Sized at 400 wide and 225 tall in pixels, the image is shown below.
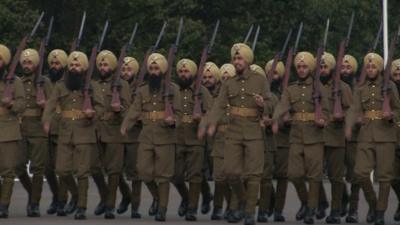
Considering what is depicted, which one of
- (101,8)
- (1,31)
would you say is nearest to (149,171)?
(1,31)

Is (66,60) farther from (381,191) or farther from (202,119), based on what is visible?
(381,191)

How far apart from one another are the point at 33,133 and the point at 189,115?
193cm

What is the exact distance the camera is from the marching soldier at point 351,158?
2459cm

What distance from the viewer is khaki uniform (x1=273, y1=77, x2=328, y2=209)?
23891mm

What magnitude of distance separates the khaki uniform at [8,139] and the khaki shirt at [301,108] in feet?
10.0

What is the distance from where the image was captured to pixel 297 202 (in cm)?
2936

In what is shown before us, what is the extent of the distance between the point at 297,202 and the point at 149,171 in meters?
5.44

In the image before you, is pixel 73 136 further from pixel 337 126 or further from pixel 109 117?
pixel 337 126

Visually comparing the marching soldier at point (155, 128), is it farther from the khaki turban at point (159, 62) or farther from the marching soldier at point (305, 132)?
the marching soldier at point (305, 132)

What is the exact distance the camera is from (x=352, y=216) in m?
24.5

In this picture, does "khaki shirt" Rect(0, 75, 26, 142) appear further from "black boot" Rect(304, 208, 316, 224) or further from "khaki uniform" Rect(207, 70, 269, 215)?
"black boot" Rect(304, 208, 316, 224)

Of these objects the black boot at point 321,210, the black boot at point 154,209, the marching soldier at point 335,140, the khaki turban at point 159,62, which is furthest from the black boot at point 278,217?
the khaki turban at point 159,62

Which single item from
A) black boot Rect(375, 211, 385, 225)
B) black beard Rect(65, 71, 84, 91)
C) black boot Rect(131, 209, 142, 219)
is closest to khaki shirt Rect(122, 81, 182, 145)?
black beard Rect(65, 71, 84, 91)

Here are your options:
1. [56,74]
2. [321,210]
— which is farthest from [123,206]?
[321,210]
